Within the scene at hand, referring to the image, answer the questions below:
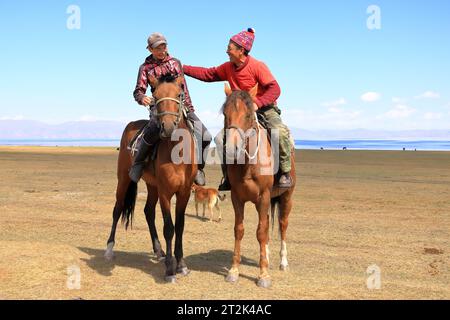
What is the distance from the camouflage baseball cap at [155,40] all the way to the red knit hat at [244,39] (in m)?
1.25

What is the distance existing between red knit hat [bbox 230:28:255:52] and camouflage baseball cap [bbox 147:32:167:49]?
1251 mm

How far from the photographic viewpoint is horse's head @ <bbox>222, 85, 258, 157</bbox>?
22.1 ft

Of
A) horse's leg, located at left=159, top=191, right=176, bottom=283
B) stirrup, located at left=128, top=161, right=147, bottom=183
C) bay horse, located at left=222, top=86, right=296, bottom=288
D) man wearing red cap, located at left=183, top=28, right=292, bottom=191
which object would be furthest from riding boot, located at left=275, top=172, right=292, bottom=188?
stirrup, located at left=128, top=161, right=147, bottom=183

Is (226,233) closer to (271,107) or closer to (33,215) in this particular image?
(271,107)

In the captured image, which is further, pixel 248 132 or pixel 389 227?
pixel 389 227

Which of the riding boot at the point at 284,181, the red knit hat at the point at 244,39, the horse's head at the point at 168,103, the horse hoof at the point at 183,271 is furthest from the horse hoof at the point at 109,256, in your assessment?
the red knit hat at the point at 244,39

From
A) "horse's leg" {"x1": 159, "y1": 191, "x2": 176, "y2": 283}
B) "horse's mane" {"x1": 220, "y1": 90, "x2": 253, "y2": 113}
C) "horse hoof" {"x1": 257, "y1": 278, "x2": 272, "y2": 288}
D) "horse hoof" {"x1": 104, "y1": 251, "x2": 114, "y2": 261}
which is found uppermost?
"horse's mane" {"x1": 220, "y1": 90, "x2": 253, "y2": 113}

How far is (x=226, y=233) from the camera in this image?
1302 cm

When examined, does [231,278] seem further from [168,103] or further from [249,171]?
[168,103]

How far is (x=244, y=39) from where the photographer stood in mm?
7906

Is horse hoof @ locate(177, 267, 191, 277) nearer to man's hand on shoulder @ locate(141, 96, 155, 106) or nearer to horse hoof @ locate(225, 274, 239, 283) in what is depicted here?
horse hoof @ locate(225, 274, 239, 283)

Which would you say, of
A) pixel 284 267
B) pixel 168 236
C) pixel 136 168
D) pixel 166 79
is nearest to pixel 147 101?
pixel 166 79
